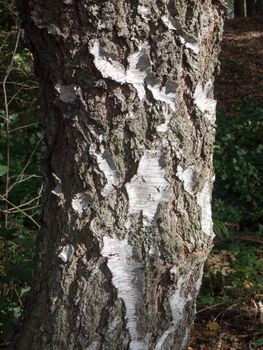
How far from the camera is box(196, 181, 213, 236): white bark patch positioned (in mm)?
1973

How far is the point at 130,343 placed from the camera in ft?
6.42

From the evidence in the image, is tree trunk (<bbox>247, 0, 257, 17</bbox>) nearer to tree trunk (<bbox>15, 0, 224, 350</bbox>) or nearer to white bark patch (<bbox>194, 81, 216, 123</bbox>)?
white bark patch (<bbox>194, 81, 216, 123</bbox>)

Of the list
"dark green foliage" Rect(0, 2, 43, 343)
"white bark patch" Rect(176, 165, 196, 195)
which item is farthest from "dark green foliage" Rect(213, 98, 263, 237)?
"white bark patch" Rect(176, 165, 196, 195)

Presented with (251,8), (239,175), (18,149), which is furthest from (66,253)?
(251,8)

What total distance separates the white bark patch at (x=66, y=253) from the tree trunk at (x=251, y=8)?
1676 centimetres

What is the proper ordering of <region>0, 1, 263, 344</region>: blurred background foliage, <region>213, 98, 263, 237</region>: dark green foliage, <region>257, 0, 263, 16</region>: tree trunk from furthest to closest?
<region>257, 0, 263, 16</region>: tree trunk, <region>213, 98, 263, 237</region>: dark green foliage, <region>0, 1, 263, 344</region>: blurred background foliage

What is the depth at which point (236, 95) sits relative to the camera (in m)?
10.4

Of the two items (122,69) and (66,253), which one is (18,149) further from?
(122,69)

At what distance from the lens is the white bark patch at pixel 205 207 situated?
6.47ft

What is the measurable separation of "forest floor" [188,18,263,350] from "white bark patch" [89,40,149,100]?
2002 millimetres

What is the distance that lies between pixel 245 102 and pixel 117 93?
771 cm

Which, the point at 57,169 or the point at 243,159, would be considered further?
the point at 243,159

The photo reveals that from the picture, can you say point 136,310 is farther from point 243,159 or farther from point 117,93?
point 243,159

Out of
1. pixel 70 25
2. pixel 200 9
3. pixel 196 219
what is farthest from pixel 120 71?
pixel 196 219
